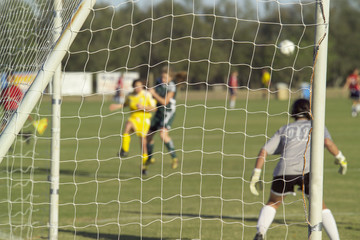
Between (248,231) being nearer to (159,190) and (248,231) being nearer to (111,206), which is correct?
(111,206)

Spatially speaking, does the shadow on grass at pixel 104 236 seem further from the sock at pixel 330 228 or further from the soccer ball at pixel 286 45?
the soccer ball at pixel 286 45

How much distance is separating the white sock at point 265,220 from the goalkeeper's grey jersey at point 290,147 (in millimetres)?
359

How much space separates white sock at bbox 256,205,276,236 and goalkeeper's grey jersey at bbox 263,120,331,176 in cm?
36

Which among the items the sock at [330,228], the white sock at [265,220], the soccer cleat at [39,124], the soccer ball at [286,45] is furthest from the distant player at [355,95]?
the sock at [330,228]

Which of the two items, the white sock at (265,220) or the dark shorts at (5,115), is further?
the white sock at (265,220)

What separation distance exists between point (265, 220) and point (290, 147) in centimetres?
74

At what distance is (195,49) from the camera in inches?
2923

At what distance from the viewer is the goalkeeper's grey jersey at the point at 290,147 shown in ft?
22.9

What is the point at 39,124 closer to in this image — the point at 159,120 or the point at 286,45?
the point at 159,120

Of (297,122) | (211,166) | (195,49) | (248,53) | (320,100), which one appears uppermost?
(195,49)

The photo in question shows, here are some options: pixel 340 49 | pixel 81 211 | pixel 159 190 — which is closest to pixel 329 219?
pixel 81 211

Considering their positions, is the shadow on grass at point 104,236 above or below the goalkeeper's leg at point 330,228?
above

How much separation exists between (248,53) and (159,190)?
168 ft

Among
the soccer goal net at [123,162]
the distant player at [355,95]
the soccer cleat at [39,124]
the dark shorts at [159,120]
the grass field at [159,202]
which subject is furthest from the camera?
the distant player at [355,95]
